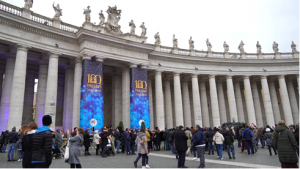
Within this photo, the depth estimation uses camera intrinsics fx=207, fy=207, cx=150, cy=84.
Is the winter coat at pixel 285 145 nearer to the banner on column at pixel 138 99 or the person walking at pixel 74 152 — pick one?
the person walking at pixel 74 152

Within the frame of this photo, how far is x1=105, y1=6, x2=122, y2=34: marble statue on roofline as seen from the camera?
2664 centimetres

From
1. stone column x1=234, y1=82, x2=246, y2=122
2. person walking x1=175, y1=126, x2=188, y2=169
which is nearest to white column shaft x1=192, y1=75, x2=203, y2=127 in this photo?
stone column x1=234, y1=82, x2=246, y2=122

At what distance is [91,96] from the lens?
2256cm

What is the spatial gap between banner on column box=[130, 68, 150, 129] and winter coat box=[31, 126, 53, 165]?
1976 cm

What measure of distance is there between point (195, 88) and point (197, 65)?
3.98 metres

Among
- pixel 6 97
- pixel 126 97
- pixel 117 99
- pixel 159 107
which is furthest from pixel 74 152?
pixel 159 107

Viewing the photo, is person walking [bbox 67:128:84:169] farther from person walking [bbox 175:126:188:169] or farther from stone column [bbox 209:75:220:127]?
stone column [bbox 209:75:220:127]

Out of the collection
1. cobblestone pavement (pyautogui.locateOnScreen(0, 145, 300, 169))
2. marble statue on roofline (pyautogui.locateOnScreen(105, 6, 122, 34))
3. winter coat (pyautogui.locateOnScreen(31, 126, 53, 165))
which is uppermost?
marble statue on roofline (pyautogui.locateOnScreen(105, 6, 122, 34))

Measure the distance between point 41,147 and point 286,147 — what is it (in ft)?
22.7

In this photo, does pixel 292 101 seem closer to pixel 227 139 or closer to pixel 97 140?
pixel 227 139

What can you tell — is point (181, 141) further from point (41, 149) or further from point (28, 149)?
point (28, 149)

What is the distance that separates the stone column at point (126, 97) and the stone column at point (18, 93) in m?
11.2

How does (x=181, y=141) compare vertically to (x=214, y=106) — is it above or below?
below

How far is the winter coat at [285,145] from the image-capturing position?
613 cm
